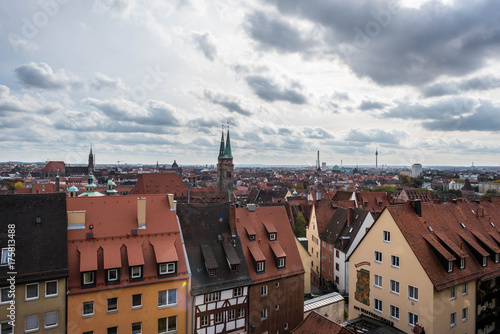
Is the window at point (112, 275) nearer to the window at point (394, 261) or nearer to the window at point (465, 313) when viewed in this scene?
the window at point (394, 261)

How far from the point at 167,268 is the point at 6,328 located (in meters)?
10.9

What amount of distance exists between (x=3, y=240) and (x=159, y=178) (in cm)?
7457

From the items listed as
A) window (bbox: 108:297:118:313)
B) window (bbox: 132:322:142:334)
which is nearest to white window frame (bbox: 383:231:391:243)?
window (bbox: 132:322:142:334)

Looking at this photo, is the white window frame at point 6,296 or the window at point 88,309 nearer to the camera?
the white window frame at point 6,296

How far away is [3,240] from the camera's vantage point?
22.4m

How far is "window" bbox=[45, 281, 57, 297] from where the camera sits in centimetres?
2212

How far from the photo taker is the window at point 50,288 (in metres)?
22.1

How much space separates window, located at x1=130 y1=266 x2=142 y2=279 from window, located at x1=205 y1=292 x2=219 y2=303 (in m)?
5.77

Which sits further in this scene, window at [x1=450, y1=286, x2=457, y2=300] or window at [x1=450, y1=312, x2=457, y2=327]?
window at [x1=450, y1=312, x2=457, y2=327]

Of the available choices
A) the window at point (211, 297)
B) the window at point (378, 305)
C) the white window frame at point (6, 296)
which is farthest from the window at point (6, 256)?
the window at point (378, 305)

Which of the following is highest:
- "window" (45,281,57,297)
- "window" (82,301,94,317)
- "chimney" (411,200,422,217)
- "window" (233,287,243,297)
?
"chimney" (411,200,422,217)

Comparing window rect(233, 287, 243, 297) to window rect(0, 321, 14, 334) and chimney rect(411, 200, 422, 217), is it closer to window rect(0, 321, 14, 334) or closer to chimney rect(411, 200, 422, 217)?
window rect(0, 321, 14, 334)

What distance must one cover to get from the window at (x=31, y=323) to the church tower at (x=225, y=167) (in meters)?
94.7

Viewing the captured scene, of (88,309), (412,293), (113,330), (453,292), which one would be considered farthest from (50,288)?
(453,292)
